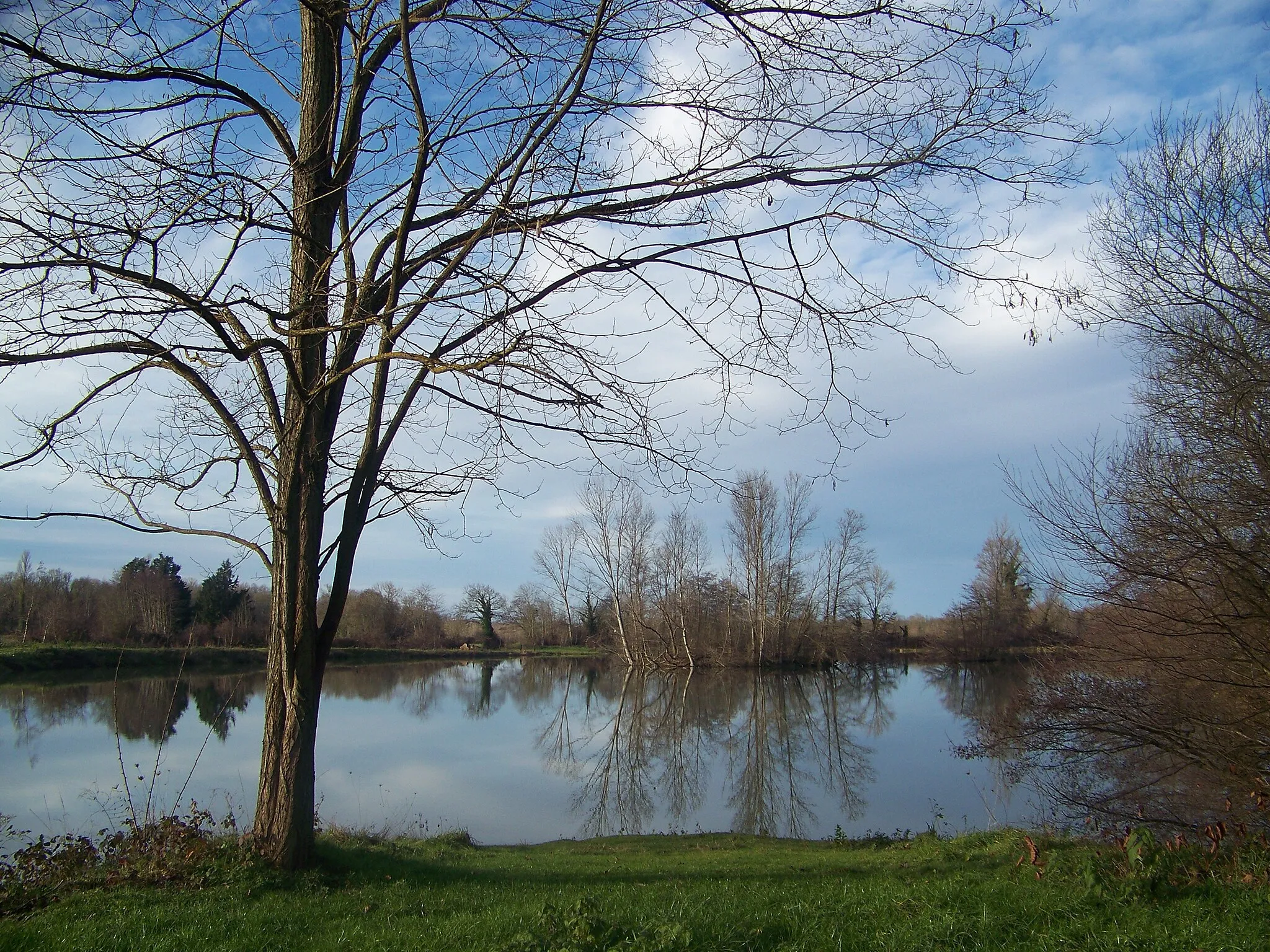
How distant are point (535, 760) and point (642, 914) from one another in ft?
61.6

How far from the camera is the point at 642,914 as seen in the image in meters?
4.70

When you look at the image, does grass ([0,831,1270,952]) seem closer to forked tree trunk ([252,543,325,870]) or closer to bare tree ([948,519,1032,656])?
forked tree trunk ([252,543,325,870])

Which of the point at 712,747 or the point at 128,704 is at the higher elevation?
the point at 128,704

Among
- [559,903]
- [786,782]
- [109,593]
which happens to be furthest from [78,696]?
[559,903]

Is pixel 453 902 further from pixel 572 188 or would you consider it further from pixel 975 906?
pixel 572 188

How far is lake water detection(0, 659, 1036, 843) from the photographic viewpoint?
569 inches

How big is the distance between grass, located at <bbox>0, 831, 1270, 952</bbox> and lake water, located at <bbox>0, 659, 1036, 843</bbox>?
1.86m

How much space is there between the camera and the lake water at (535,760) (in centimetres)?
1445

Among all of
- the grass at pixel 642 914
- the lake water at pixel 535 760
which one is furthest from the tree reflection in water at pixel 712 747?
the grass at pixel 642 914

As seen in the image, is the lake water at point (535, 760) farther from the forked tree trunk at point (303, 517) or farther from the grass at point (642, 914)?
the grass at point (642, 914)

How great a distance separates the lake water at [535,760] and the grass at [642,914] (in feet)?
6.10

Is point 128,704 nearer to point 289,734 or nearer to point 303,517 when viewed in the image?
point 289,734

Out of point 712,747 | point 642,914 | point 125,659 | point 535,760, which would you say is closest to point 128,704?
point 125,659

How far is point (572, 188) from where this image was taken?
5.43m
